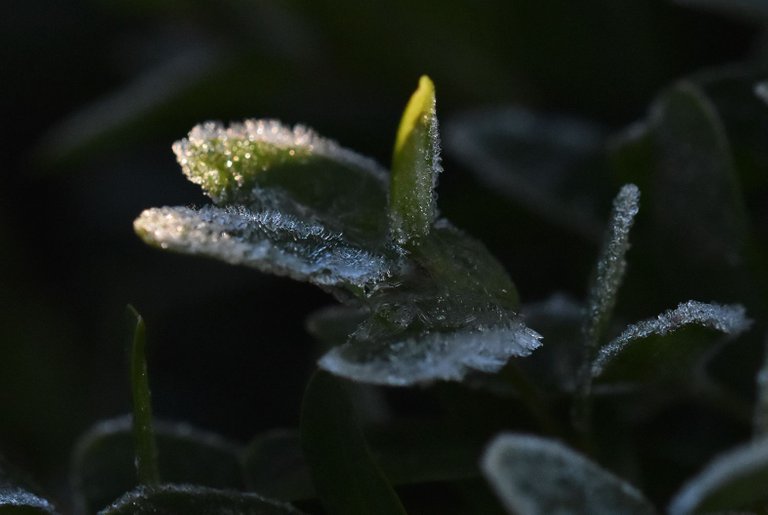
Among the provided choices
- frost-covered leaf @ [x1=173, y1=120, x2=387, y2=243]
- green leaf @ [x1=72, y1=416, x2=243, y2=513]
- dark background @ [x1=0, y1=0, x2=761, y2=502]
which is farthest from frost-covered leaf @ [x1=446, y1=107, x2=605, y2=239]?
green leaf @ [x1=72, y1=416, x2=243, y2=513]

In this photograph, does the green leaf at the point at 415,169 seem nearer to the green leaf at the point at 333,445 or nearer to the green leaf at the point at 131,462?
the green leaf at the point at 333,445

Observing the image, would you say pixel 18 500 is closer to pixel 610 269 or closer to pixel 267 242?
pixel 267 242

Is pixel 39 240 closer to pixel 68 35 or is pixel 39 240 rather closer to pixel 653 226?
pixel 68 35

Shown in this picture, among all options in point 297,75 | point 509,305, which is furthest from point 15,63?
point 509,305

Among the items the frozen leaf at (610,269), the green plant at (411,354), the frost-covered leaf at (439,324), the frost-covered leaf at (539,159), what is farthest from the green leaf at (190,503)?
the frost-covered leaf at (539,159)

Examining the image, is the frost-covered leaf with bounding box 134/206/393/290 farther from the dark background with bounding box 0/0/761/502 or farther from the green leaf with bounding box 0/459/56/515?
the dark background with bounding box 0/0/761/502

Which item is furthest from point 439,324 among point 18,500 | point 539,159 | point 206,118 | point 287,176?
point 206,118
